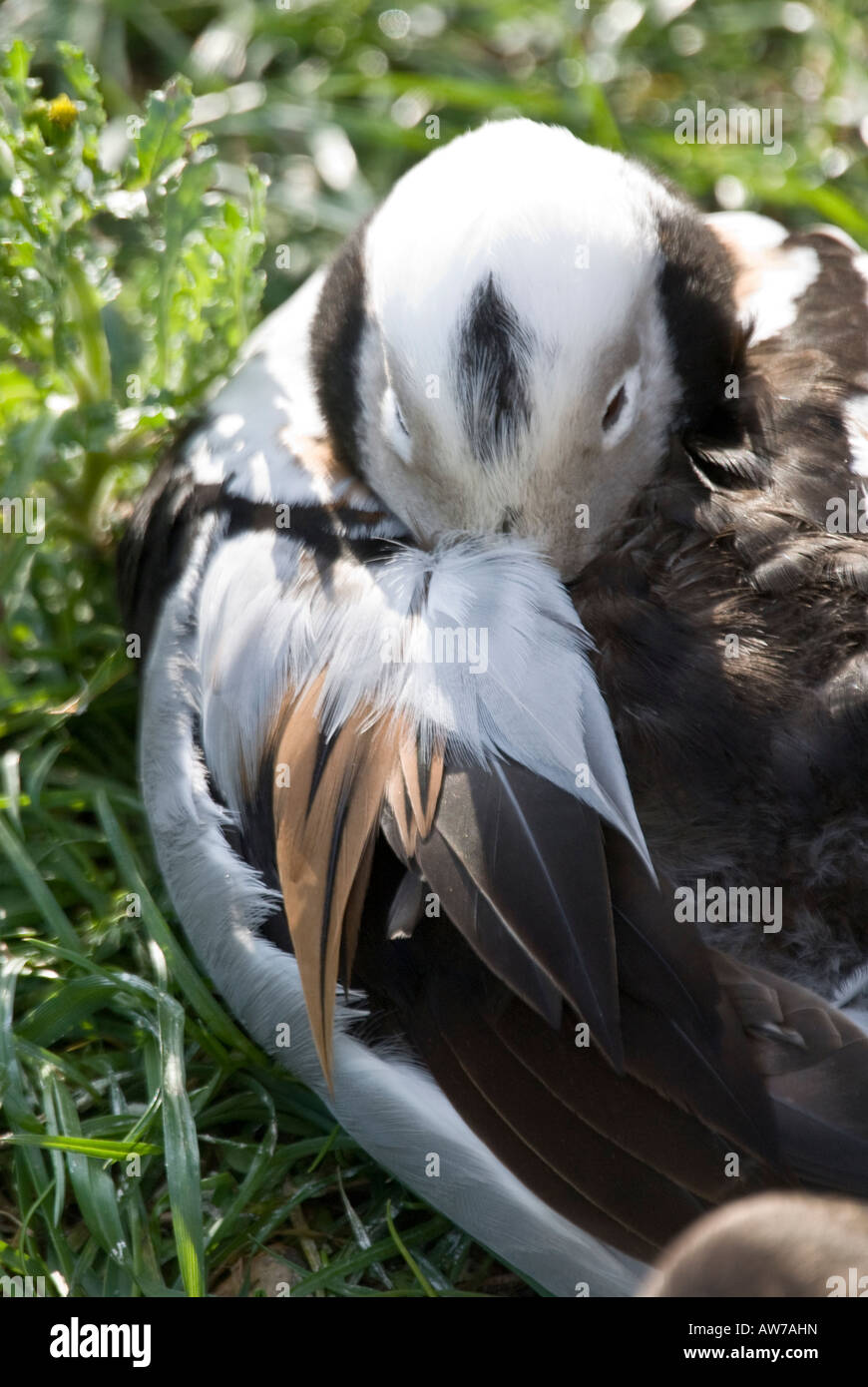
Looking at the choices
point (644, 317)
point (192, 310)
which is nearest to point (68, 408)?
point (192, 310)

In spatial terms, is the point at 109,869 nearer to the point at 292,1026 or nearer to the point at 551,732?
the point at 292,1026

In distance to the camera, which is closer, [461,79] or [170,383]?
[170,383]

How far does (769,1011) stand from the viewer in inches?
74.3

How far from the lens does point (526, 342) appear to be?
2.08 meters

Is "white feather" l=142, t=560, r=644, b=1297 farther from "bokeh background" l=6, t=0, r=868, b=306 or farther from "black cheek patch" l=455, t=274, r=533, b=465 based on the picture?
"bokeh background" l=6, t=0, r=868, b=306

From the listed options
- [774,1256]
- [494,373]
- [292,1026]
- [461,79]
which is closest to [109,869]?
[292,1026]

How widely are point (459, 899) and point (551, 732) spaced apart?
0.81 ft

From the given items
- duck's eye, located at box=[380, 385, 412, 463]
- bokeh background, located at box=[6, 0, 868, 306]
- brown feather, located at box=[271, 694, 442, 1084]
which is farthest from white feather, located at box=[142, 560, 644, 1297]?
bokeh background, located at box=[6, 0, 868, 306]

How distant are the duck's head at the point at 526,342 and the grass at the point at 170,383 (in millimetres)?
596

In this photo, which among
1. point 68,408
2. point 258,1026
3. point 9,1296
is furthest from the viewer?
point 68,408

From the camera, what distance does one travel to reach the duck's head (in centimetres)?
209

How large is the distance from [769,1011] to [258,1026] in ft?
2.78

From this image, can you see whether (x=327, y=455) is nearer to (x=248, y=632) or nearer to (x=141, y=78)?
(x=248, y=632)

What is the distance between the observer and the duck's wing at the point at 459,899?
189cm
